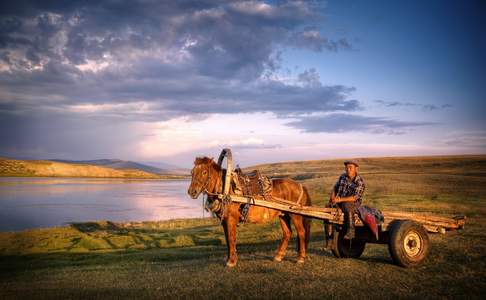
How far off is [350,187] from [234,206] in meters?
3.34

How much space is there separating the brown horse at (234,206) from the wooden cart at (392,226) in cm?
35

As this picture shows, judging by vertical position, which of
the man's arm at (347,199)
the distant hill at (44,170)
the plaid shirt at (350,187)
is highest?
the plaid shirt at (350,187)

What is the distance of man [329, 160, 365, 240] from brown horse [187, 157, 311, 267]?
4.23 feet

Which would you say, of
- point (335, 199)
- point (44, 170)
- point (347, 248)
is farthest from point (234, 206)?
point (44, 170)

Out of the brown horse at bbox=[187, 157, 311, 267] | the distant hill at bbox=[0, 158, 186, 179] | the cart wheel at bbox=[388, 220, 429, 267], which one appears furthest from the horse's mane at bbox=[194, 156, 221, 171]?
the distant hill at bbox=[0, 158, 186, 179]

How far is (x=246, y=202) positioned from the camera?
10492mm

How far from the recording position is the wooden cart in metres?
9.63

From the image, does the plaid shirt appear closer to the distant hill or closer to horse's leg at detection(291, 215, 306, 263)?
horse's leg at detection(291, 215, 306, 263)

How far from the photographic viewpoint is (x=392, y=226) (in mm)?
9766

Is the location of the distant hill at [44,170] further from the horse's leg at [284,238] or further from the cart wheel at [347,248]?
the cart wheel at [347,248]

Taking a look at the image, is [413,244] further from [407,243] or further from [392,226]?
[392,226]

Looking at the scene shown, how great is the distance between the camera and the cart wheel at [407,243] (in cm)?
955

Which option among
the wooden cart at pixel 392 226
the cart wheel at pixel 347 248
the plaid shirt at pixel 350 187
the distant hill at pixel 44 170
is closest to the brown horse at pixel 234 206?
the wooden cart at pixel 392 226

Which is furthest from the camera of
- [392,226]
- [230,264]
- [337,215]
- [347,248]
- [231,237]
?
[347,248]
